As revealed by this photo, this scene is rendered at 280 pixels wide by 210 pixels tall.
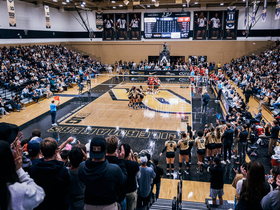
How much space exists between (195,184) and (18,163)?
21.8ft

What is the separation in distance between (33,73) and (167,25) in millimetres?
20672

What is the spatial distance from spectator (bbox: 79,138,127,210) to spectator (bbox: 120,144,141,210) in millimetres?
779

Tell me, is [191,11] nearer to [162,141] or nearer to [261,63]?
[261,63]

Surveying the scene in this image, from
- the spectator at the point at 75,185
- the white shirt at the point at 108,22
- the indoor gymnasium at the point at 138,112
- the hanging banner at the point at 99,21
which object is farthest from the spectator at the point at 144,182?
the white shirt at the point at 108,22

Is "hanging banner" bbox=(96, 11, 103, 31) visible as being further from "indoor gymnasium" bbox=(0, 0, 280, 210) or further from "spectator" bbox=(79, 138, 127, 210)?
"spectator" bbox=(79, 138, 127, 210)

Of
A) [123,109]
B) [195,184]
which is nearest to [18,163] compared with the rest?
[195,184]

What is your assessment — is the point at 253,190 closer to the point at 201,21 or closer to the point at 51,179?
the point at 51,179

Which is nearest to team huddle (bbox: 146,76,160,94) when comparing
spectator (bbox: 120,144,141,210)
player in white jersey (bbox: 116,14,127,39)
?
spectator (bbox: 120,144,141,210)

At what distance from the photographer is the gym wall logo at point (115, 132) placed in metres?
11.9

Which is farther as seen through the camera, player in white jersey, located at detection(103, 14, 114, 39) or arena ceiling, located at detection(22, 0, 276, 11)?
player in white jersey, located at detection(103, 14, 114, 39)

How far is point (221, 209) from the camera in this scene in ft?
17.2

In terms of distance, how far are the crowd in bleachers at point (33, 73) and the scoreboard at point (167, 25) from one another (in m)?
10.5

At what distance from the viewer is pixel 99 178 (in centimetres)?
285

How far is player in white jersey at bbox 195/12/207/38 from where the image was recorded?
34.2 meters
